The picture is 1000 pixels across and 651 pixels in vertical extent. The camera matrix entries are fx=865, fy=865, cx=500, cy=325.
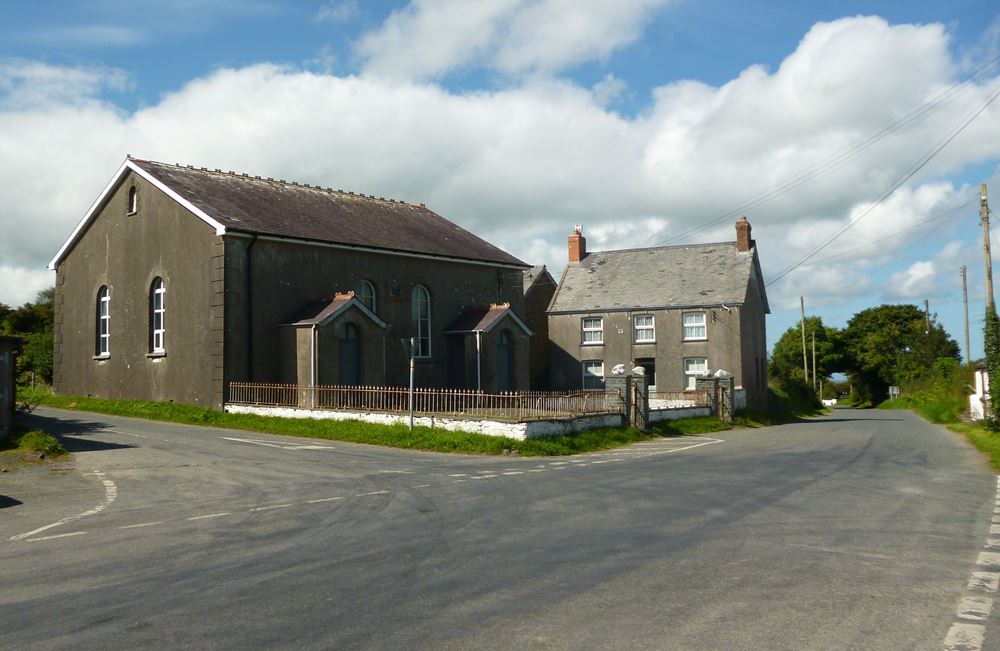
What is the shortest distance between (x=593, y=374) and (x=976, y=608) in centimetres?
3846

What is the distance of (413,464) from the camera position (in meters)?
17.1

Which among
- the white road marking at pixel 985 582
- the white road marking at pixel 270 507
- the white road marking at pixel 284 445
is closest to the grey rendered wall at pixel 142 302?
the white road marking at pixel 284 445

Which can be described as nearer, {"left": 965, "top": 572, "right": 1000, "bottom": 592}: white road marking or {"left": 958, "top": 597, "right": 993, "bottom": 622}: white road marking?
{"left": 958, "top": 597, "right": 993, "bottom": 622}: white road marking

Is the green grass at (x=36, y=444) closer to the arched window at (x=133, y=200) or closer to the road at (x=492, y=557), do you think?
the road at (x=492, y=557)

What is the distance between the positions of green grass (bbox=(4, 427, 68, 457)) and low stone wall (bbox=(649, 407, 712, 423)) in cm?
1752

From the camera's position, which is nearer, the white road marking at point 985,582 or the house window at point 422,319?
the white road marking at point 985,582

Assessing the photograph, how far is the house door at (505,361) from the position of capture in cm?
3341

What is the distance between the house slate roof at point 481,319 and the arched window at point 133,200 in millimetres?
11945

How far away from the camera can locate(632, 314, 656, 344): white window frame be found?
141 ft

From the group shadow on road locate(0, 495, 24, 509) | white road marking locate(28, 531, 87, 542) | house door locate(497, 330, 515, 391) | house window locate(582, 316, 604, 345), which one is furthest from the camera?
house window locate(582, 316, 604, 345)

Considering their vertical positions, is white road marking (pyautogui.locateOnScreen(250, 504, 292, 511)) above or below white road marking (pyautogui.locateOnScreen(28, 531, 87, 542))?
below

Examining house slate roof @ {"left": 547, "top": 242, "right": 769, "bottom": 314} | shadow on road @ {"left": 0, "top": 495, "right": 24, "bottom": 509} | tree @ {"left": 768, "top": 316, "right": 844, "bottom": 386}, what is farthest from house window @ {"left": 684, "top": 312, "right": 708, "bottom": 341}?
tree @ {"left": 768, "top": 316, "right": 844, "bottom": 386}

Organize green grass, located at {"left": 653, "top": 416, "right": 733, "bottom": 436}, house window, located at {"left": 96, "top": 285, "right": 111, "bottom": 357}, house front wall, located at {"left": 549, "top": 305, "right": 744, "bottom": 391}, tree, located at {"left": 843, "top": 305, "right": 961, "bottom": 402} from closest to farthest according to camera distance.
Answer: green grass, located at {"left": 653, "top": 416, "right": 733, "bottom": 436} → house window, located at {"left": 96, "top": 285, "right": 111, "bottom": 357} → house front wall, located at {"left": 549, "top": 305, "right": 744, "bottom": 391} → tree, located at {"left": 843, "top": 305, "right": 961, "bottom": 402}

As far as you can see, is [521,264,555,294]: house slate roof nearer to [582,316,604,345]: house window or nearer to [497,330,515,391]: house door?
[582,316,604,345]: house window
